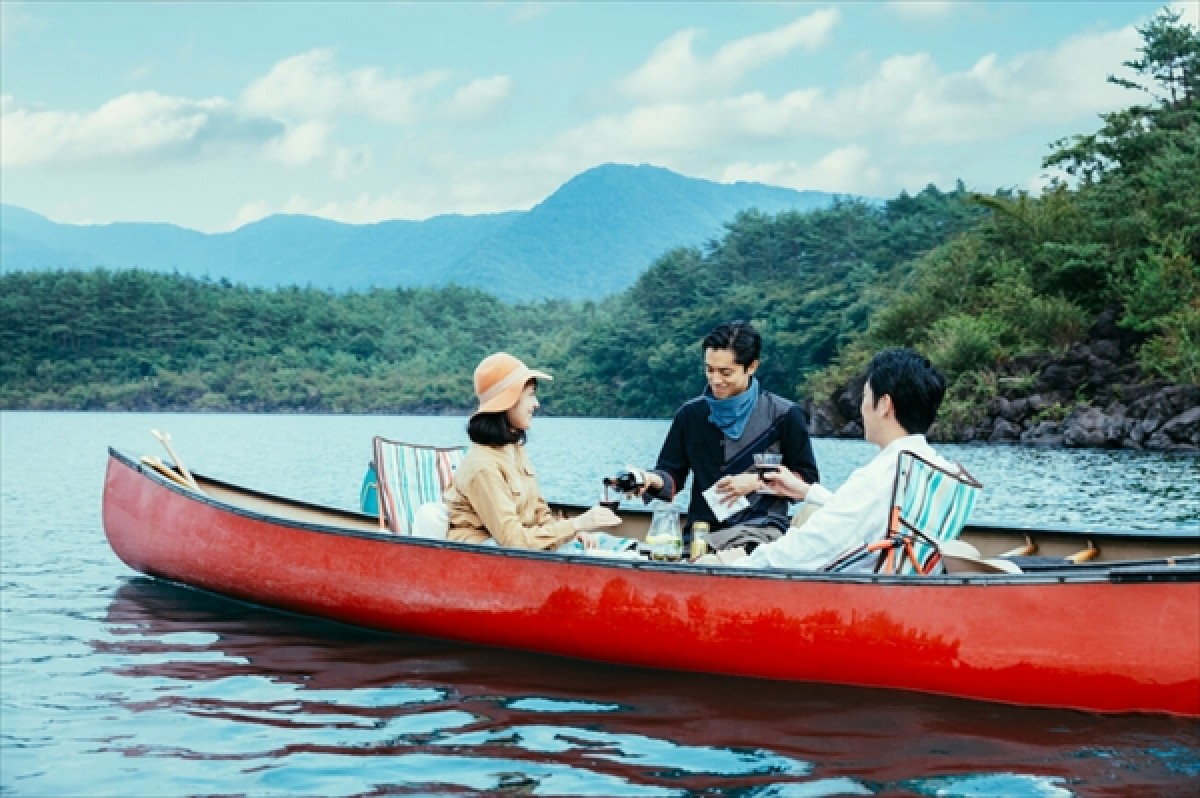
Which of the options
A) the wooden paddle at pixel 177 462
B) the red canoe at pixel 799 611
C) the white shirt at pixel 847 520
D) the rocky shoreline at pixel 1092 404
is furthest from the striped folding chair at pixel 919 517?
the rocky shoreline at pixel 1092 404

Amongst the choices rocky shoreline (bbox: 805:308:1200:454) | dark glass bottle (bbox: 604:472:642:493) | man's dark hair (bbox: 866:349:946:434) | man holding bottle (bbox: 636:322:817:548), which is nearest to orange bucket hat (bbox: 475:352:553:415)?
dark glass bottle (bbox: 604:472:642:493)

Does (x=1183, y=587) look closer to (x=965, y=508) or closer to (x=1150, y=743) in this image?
(x=1150, y=743)

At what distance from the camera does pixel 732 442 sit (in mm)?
7922

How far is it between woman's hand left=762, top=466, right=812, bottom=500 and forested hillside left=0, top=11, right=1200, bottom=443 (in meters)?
28.9

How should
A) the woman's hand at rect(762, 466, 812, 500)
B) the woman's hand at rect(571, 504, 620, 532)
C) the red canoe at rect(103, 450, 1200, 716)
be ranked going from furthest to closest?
1. the woman's hand at rect(571, 504, 620, 532)
2. the woman's hand at rect(762, 466, 812, 500)
3. the red canoe at rect(103, 450, 1200, 716)

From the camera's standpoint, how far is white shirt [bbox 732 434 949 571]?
655cm

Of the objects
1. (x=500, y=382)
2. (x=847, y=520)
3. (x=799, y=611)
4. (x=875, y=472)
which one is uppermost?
(x=500, y=382)

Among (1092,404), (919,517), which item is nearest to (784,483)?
(919,517)

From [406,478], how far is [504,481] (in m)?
2.41

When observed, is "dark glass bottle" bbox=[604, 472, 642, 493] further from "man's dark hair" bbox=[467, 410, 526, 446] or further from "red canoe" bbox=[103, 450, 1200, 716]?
"man's dark hair" bbox=[467, 410, 526, 446]

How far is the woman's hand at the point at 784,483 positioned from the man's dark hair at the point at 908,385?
25.1 inches

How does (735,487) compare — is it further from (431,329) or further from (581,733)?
(431,329)

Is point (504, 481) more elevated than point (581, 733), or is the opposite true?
point (504, 481)

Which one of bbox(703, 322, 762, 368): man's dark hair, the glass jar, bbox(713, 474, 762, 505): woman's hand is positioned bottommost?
the glass jar
